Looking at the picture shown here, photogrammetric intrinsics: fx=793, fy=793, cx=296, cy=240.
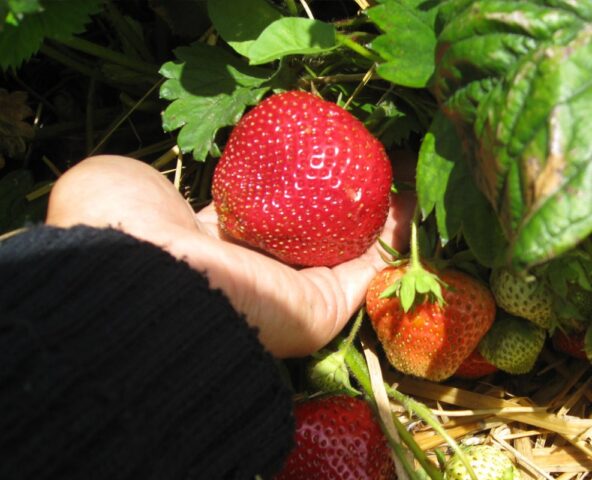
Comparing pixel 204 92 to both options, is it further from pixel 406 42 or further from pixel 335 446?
pixel 335 446

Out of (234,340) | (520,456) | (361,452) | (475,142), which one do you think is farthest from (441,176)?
(520,456)

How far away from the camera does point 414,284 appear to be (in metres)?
1.27

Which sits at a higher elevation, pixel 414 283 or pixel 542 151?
pixel 542 151

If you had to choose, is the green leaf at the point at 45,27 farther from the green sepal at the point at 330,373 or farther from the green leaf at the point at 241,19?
the green sepal at the point at 330,373

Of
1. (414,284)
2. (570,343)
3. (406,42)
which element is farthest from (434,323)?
(406,42)

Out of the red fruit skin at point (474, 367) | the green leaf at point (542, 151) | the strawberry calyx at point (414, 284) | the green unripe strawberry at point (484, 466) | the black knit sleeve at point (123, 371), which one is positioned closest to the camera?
the green leaf at point (542, 151)

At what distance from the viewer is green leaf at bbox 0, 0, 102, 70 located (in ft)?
3.88

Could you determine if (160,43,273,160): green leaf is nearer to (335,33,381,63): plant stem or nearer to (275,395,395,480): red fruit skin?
(335,33,381,63): plant stem

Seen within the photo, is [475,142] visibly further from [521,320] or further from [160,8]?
[160,8]

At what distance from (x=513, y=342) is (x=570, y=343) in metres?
0.14

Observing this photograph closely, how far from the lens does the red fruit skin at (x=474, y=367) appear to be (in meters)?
1.52

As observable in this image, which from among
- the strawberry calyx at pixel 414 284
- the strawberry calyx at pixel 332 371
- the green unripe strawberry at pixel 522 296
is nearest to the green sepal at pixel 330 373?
the strawberry calyx at pixel 332 371

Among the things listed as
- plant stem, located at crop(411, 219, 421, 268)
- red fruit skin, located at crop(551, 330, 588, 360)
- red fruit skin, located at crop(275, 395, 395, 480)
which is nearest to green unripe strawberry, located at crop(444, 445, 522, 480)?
red fruit skin, located at crop(275, 395, 395, 480)

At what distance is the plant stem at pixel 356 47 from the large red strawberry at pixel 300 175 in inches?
3.9
